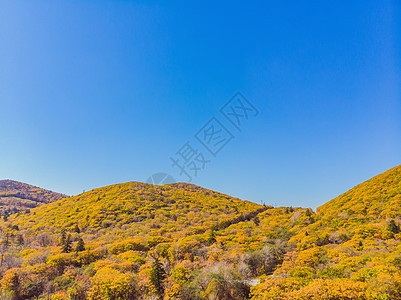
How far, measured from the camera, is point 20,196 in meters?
82.6

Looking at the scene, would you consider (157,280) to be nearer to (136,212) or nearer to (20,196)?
(136,212)

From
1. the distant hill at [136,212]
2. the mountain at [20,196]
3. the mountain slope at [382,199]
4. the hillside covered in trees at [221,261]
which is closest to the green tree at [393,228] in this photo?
the hillside covered in trees at [221,261]

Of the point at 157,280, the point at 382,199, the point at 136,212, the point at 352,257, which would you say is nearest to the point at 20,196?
the point at 136,212

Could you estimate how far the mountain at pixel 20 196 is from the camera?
6853 centimetres

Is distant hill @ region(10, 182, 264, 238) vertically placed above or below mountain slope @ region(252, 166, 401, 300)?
above

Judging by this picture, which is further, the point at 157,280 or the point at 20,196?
the point at 20,196

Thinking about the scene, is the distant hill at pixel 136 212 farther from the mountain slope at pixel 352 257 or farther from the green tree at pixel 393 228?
the green tree at pixel 393 228

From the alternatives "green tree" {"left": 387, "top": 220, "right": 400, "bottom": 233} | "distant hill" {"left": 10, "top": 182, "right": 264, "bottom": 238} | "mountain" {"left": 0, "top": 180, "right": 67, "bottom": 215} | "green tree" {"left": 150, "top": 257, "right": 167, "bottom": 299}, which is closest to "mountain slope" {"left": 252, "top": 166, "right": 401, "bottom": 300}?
"green tree" {"left": 387, "top": 220, "right": 400, "bottom": 233}

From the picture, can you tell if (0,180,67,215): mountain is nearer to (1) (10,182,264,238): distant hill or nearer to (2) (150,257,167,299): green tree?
(1) (10,182,264,238): distant hill

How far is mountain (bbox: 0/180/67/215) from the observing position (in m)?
68.5

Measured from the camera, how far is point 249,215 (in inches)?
1943

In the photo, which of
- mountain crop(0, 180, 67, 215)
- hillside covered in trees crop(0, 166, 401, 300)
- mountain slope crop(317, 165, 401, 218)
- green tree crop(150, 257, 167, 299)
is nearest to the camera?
hillside covered in trees crop(0, 166, 401, 300)

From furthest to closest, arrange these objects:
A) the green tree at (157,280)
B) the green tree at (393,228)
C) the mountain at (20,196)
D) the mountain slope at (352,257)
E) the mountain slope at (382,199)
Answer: the mountain at (20,196) → the mountain slope at (382,199) → the green tree at (393,228) → the green tree at (157,280) → the mountain slope at (352,257)

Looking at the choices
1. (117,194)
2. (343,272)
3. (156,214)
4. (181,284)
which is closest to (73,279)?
(181,284)
